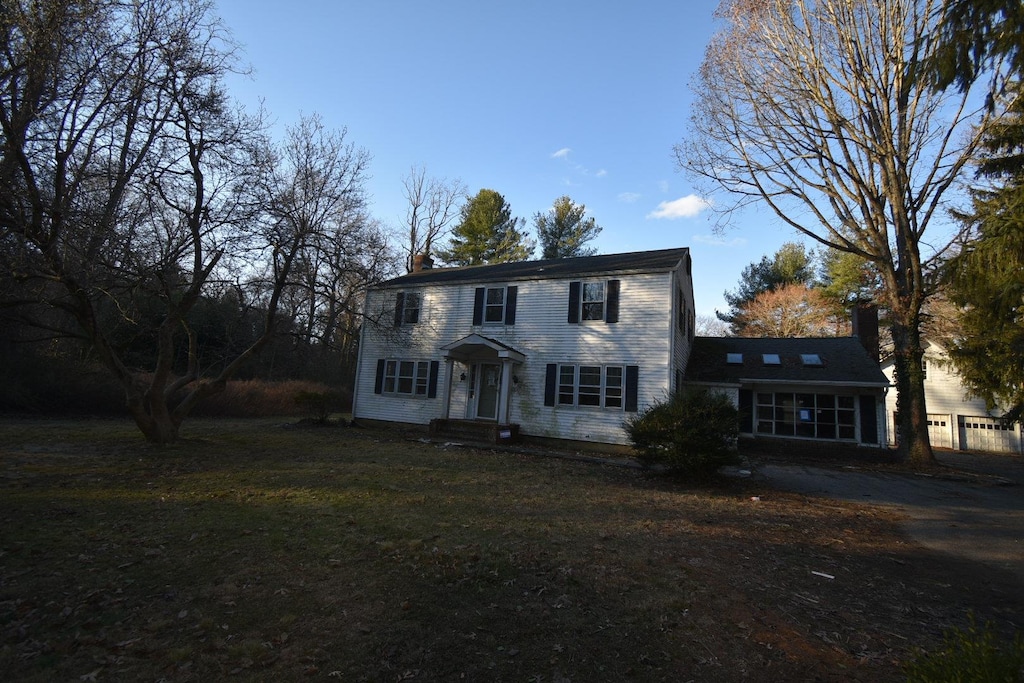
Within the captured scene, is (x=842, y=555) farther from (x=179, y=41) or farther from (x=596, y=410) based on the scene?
(x=179, y=41)

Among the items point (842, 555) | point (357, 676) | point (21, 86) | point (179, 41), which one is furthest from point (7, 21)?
point (842, 555)

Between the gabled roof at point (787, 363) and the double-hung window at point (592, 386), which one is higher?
the gabled roof at point (787, 363)

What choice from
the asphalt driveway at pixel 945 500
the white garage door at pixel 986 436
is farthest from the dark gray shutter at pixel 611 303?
the white garage door at pixel 986 436

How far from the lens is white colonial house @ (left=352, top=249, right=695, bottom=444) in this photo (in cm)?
1533

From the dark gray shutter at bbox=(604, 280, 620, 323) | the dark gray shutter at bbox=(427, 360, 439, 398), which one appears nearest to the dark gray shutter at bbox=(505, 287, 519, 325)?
the dark gray shutter at bbox=(427, 360, 439, 398)

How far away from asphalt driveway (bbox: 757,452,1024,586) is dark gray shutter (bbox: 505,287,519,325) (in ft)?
29.1

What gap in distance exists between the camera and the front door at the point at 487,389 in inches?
687

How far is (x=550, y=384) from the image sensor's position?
1631cm

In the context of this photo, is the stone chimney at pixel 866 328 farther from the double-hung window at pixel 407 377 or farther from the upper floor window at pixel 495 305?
the double-hung window at pixel 407 377

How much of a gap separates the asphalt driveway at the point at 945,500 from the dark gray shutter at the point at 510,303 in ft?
29.1

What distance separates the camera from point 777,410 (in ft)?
61.8

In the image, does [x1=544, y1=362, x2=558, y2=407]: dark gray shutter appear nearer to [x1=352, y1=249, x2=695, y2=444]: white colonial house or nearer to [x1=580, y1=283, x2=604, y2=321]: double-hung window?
[x1=352, y1=249, x2=695, y2=444]: white colonial house

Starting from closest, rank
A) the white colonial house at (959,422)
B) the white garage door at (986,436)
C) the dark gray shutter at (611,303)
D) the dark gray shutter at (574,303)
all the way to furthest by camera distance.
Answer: the dark gray shutter at (611,303), the dark gray shutter at (574,303), the white garage door at (986,436), the white colonial house at (959,422)

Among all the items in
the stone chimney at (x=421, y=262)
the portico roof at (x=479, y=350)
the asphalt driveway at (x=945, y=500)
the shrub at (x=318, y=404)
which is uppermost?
the stone chimney at (x=421, y=262)
